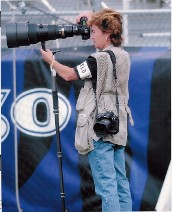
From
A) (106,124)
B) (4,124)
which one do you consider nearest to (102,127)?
(106,124)

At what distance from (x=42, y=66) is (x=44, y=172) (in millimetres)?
991

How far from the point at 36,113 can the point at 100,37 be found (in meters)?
1.46

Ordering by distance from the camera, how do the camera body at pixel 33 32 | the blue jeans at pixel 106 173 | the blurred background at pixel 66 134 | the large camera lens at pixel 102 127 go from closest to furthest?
the large camera lens at pixel 102 127 < the blue jeans at pixel 106 173 < the camera body at pixel 33 32 < the blurred background at pixel 66 134

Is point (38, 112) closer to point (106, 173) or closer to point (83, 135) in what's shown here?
point (83, 135)

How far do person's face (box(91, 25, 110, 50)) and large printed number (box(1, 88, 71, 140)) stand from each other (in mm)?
1292

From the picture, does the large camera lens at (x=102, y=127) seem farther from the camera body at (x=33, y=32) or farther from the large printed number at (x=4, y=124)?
the large printed number at (x=4, y=124)

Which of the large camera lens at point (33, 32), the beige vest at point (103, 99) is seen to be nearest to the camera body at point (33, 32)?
the large camera lens at point (33, 32)

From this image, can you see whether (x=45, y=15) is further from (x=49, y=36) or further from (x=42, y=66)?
(x=49, y=36)

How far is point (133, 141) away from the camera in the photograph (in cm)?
557

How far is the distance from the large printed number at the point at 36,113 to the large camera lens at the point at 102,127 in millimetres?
1351

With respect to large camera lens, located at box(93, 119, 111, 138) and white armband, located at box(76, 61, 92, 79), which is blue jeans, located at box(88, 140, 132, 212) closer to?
large camera lens, located at box(93, 119, 111, 138)

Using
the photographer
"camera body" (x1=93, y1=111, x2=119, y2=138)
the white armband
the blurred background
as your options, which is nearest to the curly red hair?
the photographer

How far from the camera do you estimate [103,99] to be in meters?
4.32

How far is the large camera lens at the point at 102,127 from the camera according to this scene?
4190mm
